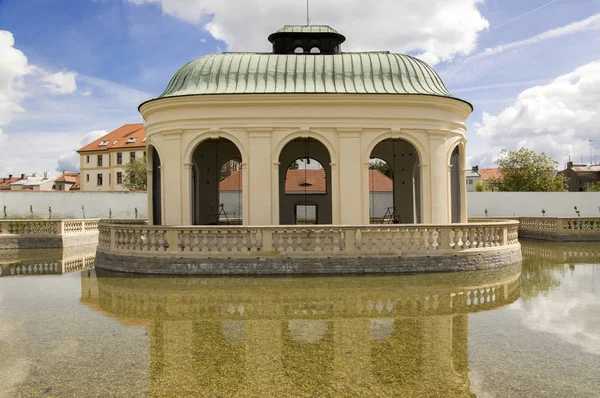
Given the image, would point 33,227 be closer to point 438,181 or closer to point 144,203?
point 144,203

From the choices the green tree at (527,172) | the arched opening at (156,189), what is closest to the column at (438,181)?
the arched opening at (156,189)

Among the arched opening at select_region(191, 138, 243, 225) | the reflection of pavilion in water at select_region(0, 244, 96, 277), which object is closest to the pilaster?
the arched opening at select_region(191, 138, 243, 225)

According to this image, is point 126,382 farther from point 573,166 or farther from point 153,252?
point 573,166

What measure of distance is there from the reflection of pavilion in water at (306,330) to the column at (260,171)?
4.84 metres

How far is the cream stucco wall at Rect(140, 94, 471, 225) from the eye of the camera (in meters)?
17.8

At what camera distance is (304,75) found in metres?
18.8

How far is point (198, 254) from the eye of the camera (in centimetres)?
1427

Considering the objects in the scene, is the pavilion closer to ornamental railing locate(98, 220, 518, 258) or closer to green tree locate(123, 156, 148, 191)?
ornamental railing locate(98, 220, 518, 258)

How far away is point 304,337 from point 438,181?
12307mm

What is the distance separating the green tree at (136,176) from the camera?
59969mm

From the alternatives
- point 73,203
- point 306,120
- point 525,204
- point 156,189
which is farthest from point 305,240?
point 525,204

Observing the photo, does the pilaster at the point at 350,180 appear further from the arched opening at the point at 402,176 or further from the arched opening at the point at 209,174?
the arched opening at the point at 209,174

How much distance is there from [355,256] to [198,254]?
4.85m

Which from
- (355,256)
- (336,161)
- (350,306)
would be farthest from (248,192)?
(350,306)
